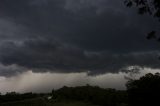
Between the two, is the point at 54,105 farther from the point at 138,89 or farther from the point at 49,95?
the point at 138,89

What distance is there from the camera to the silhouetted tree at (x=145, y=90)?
6931 centimetres

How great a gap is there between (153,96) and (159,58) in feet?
108

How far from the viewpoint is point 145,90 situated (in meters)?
71.1

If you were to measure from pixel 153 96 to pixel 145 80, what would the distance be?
22.3ft

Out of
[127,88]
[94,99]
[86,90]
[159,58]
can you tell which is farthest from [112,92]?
[159,58]

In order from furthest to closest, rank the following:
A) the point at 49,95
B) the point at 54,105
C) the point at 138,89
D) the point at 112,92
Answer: the point at 49,95 < the point at 54,105 < the point at 112,92 < the point at 138,89

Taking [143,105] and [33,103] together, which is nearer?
[143,105]

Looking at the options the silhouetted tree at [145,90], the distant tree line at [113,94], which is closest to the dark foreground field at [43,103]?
the distant tree line at [113,94]

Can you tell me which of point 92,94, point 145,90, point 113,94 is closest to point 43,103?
point 92,94

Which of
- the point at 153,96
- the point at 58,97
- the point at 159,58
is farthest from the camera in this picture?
the point at 58,97

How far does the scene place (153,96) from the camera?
69.2 m

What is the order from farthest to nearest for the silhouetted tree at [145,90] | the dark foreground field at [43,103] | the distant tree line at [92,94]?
1. the dark foreground field at [43,103]
2. the distant tree line at [92,94]
3. the silhouetted tree at [145,90]

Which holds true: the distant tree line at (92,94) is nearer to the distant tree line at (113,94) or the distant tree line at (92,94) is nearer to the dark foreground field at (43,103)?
the distant tree line at (113,94)

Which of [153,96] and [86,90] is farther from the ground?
[86,90]
